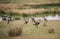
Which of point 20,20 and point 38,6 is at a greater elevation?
point 38,6

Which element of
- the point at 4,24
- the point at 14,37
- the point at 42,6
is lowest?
the point at 14,37

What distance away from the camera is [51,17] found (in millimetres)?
2023

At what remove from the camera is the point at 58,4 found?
2043 millimetres

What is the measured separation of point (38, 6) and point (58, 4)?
0.87 feet

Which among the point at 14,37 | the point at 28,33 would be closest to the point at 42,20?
the point at 28,33

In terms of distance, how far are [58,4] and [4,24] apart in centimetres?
75

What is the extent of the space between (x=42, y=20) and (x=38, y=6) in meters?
→ 0.19

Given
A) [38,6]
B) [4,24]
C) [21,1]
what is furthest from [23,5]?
[4,24]

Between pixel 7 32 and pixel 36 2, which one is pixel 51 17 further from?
pixel 7 32

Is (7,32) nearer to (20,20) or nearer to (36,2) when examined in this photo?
(20,20)

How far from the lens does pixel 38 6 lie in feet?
6.70

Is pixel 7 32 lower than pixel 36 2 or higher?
lower

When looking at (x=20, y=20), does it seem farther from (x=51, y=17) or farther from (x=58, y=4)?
(x=58, y=4)

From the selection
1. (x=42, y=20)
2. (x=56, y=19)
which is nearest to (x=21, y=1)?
(x=42, y=20)
